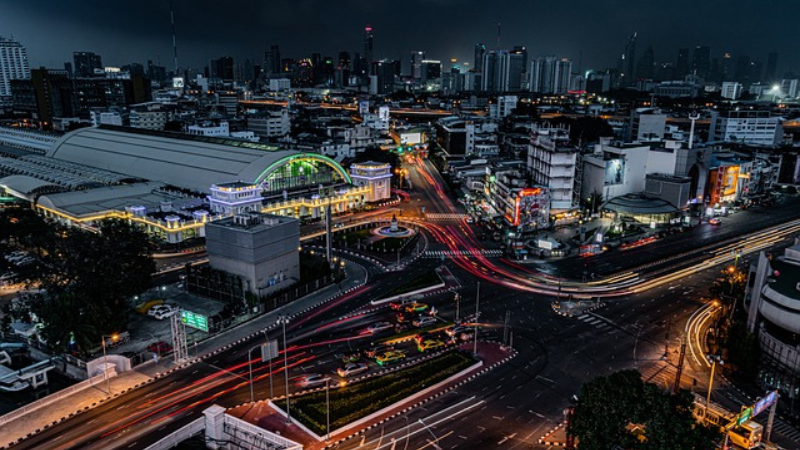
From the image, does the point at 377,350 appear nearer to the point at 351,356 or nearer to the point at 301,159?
the point at 351,356

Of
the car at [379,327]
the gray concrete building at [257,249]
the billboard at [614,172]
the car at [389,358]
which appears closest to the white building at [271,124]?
the billboard at [614,172]

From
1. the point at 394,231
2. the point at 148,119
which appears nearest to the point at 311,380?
the point at 394,231

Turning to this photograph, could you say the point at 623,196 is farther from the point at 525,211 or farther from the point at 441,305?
the point at 441,305

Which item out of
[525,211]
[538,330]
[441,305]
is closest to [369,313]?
[441,305]

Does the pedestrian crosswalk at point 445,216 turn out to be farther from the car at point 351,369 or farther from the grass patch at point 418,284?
the car at point 351,369

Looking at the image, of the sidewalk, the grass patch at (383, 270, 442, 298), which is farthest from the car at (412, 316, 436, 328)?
the sidewalk

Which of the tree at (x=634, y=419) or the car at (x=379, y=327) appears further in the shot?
the car at (x=379, y=327)

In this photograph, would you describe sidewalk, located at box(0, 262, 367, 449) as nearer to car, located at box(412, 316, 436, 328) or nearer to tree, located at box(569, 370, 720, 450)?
car, located at box(412, 316, 436, 328)

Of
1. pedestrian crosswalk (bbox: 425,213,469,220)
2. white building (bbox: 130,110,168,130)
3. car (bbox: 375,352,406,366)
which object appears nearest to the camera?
car (bbox: 375,352,406,366)
